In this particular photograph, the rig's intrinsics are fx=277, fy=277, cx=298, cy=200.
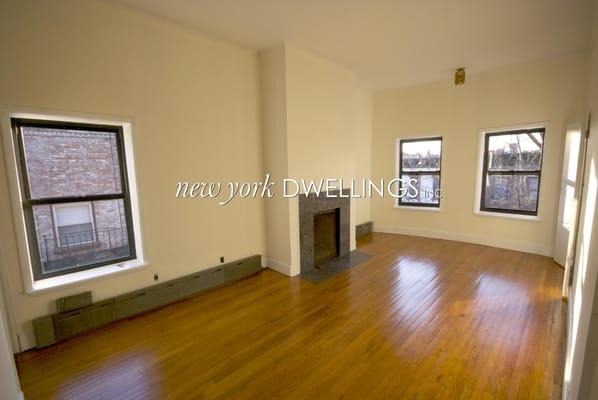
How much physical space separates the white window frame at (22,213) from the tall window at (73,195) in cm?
6

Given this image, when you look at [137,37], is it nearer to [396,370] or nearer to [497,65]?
[396,370]

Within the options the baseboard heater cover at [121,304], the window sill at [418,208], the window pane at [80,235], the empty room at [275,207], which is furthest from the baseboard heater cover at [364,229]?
the window pane at [80,235]

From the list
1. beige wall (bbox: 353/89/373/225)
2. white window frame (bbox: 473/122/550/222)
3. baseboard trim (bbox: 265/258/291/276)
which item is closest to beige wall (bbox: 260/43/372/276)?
baseboard trim (bbox: 265/258/291/276)

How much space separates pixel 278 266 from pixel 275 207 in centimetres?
87

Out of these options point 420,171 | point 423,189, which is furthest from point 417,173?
point 423,189

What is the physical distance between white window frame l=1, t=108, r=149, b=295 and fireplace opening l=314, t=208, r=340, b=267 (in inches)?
94.0

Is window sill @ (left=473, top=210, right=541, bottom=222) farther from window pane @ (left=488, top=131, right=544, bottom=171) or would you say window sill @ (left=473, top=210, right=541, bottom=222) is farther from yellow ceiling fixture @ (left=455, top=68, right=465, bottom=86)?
yellow ceiling fixture @ (left=455, top=68, right=465, bottom=86)

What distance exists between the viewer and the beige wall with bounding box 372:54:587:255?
4.25 metres

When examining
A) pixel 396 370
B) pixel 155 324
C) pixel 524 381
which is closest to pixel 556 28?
pixel 524 381

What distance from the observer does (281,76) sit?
3.62m

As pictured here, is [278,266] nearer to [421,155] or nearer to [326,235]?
[326,235]

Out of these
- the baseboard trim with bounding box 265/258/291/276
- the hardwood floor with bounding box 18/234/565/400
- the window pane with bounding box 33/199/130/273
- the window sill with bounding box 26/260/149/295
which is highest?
the window pane with bounding box 33/199/130/273

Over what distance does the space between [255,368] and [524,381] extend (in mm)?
1941

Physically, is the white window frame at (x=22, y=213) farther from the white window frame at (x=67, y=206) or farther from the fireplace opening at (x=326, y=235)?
the fireplace opening at (x=326, y=235)
